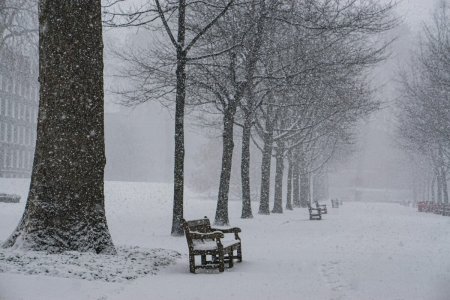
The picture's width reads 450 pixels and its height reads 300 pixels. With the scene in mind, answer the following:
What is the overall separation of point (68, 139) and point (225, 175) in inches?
439

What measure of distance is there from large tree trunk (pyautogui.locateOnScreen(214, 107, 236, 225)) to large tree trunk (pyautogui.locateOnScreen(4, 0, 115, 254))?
10.2 metres

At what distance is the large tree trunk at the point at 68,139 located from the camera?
30.9 feet

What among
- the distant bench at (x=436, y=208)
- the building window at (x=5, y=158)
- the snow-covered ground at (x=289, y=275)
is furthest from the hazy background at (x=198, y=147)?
the snow-covered ground at (x=289, y=275)

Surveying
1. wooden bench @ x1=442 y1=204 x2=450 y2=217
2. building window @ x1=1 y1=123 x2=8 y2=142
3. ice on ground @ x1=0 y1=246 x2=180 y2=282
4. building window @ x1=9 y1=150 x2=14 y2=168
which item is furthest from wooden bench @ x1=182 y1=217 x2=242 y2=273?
building window @ x1=9 y1=150 x2=14 y2=168

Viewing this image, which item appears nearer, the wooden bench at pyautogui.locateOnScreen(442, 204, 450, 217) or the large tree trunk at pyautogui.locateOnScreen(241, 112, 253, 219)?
the large tree trunk at pyautogui.locateOnScreen(241, 112, 253, 219)

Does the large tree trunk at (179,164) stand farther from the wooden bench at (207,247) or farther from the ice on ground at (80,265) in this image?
the ice on ground at (80,265)

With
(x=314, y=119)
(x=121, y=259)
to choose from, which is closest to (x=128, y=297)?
(x=121, y=259)

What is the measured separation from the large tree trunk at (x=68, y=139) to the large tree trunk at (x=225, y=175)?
10.2 meters

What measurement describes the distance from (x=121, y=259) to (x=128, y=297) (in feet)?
7.65

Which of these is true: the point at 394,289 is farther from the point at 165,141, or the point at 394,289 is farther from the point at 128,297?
the point at 165,141

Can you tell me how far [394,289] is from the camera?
8234 millimetres

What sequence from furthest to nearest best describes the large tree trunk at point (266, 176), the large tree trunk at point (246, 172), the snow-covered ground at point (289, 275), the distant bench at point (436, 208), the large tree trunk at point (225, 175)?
the distant bench at point (436, 208) < the large tree trunk at point (266, 176) < the large tree trunk at point (246, 172) < the large tree trunk at point (225, 175) < the snow-covered ground at point (289, 275)

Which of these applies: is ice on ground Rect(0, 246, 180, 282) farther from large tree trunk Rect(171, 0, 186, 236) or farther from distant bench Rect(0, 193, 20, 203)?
distant bench Rect(0, 193, 20, 203)

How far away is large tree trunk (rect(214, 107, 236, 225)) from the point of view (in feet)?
65.2
